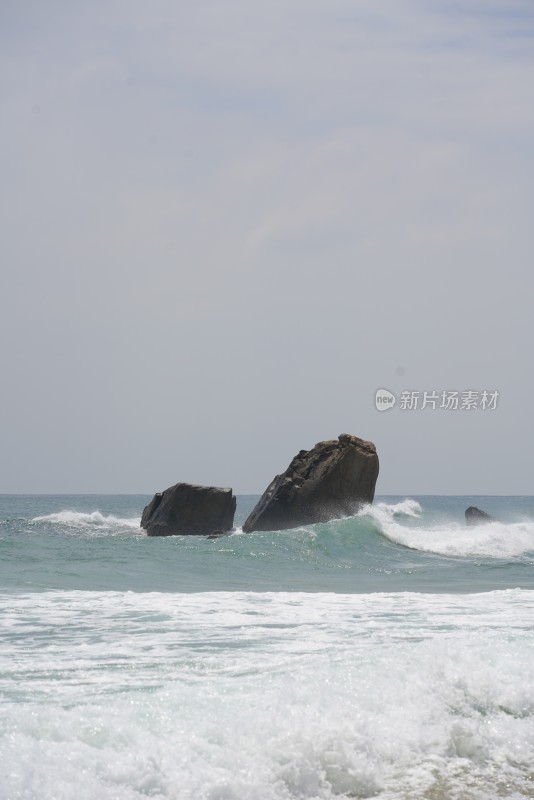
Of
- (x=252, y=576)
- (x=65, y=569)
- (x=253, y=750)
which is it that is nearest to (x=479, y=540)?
(x=252, y=576)

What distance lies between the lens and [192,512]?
28.7m

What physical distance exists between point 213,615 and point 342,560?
1101 cm

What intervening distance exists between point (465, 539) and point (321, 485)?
5.56 meters

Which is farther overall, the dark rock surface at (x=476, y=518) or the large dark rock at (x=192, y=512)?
the dark rock surface at (x=476, y=518)

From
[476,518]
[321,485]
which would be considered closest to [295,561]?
[321,485]

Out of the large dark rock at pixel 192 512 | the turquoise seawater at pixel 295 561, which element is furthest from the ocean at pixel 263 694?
the large dark rock at pixel 192 512

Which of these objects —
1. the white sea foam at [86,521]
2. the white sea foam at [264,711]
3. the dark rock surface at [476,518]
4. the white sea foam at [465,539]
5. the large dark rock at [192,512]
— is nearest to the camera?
the white sea foam at [264,711]

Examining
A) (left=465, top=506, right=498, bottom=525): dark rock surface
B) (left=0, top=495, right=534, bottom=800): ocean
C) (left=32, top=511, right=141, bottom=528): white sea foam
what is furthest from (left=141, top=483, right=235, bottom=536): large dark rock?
(left=0, top=495, right=534, bottom=800): ocean

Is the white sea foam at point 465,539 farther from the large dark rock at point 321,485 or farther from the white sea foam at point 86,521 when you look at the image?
the white sea foam at point 86,521

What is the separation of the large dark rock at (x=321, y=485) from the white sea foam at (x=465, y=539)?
107 cm

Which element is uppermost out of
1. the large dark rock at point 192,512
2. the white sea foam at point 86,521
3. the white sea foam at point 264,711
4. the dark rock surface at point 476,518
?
the dark rock surface at point 476,518

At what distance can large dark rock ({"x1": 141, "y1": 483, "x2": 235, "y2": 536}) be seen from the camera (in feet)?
93.9

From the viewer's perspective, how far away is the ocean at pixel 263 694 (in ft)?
17.1

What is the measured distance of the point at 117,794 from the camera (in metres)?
4.91
